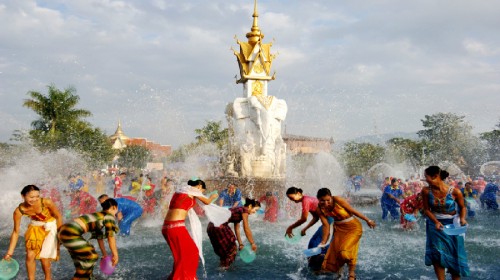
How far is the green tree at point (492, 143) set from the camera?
143ft

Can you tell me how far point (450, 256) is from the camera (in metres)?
5.96

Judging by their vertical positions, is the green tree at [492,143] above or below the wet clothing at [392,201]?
above

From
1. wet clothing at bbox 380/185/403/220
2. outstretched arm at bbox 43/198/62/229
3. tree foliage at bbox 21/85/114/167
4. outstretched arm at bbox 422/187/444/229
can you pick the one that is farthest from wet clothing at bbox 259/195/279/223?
tree foliage at bbox 21/85/114/167

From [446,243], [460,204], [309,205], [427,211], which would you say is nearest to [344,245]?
[309,205]

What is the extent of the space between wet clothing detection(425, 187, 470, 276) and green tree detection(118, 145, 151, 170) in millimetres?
56195

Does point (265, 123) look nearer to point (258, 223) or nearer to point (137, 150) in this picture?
point (258, 223)

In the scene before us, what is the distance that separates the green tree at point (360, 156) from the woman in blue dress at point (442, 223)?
38.9 m

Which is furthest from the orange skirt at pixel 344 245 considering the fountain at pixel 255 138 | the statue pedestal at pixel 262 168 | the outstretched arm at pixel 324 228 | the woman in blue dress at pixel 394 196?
the statue pedestal at pixel 262 168

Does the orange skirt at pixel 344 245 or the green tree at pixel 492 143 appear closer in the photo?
the orange skirt at pixel 344 245

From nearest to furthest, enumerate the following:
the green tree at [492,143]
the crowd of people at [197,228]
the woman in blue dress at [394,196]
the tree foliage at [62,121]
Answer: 1. the crowd of people at [197,228]
2. the woman in blue dress at [394,196]
3. the tree foliage at [62,121]
4. the green tree at [492,143]

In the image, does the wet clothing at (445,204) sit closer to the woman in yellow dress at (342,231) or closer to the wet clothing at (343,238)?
the woman in yellow dress at (342,231)

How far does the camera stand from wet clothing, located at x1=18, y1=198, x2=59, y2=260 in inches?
236

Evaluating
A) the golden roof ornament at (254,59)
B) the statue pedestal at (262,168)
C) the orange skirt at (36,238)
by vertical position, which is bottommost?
the orange skirt at (36,238)

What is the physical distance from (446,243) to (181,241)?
361cm
